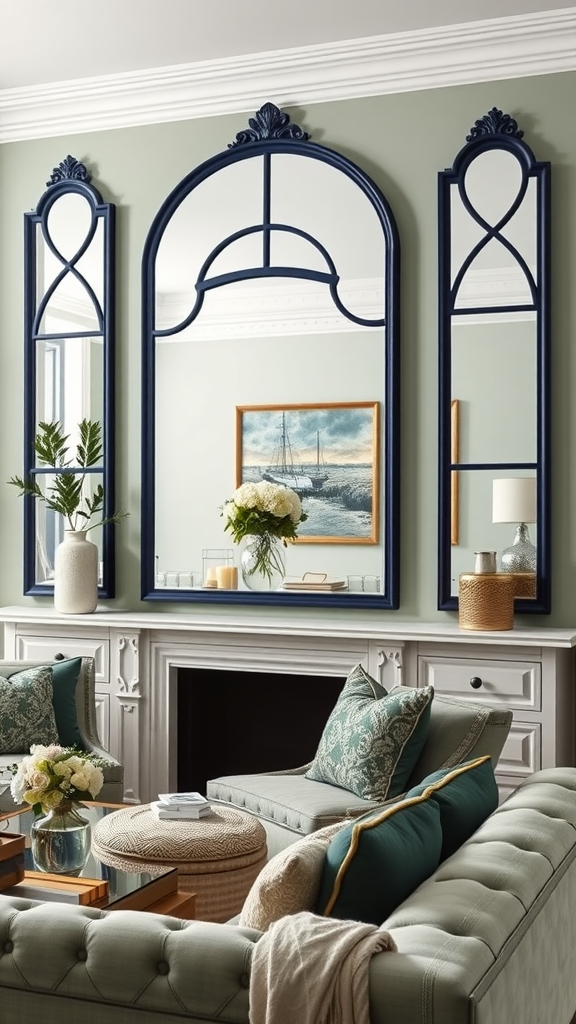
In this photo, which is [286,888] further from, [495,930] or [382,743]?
[382,743]

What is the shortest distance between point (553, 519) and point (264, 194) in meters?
1.80

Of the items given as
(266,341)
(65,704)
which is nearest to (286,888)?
(65,704)

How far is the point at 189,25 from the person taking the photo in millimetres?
4293

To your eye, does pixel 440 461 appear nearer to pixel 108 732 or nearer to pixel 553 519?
pixel 553 519

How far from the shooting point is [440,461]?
432 centimetres

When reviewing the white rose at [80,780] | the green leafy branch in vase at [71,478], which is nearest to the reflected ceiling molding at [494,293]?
the green leafy branch in vase at [71,478]

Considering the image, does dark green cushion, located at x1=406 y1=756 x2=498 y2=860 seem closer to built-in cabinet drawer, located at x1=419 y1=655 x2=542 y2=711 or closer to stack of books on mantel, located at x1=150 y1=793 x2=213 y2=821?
stack of books on mantel, located at x1=150 y1=793 x2=213 y2=821

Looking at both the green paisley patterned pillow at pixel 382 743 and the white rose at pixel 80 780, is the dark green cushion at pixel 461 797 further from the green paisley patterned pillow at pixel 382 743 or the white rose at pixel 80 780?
the white rose at pixel 80 780

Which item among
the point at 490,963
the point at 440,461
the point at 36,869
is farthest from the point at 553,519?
the point at 490,963

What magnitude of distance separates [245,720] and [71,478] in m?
1.29

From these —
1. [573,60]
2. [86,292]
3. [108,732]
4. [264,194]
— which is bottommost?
[108,732]

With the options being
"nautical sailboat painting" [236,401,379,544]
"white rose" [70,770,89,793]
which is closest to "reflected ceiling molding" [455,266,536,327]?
"nautical sailboat painting" [236,401,379,544]

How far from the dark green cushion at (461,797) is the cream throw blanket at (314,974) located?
661mm

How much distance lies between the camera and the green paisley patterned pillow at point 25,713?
3980 mm
